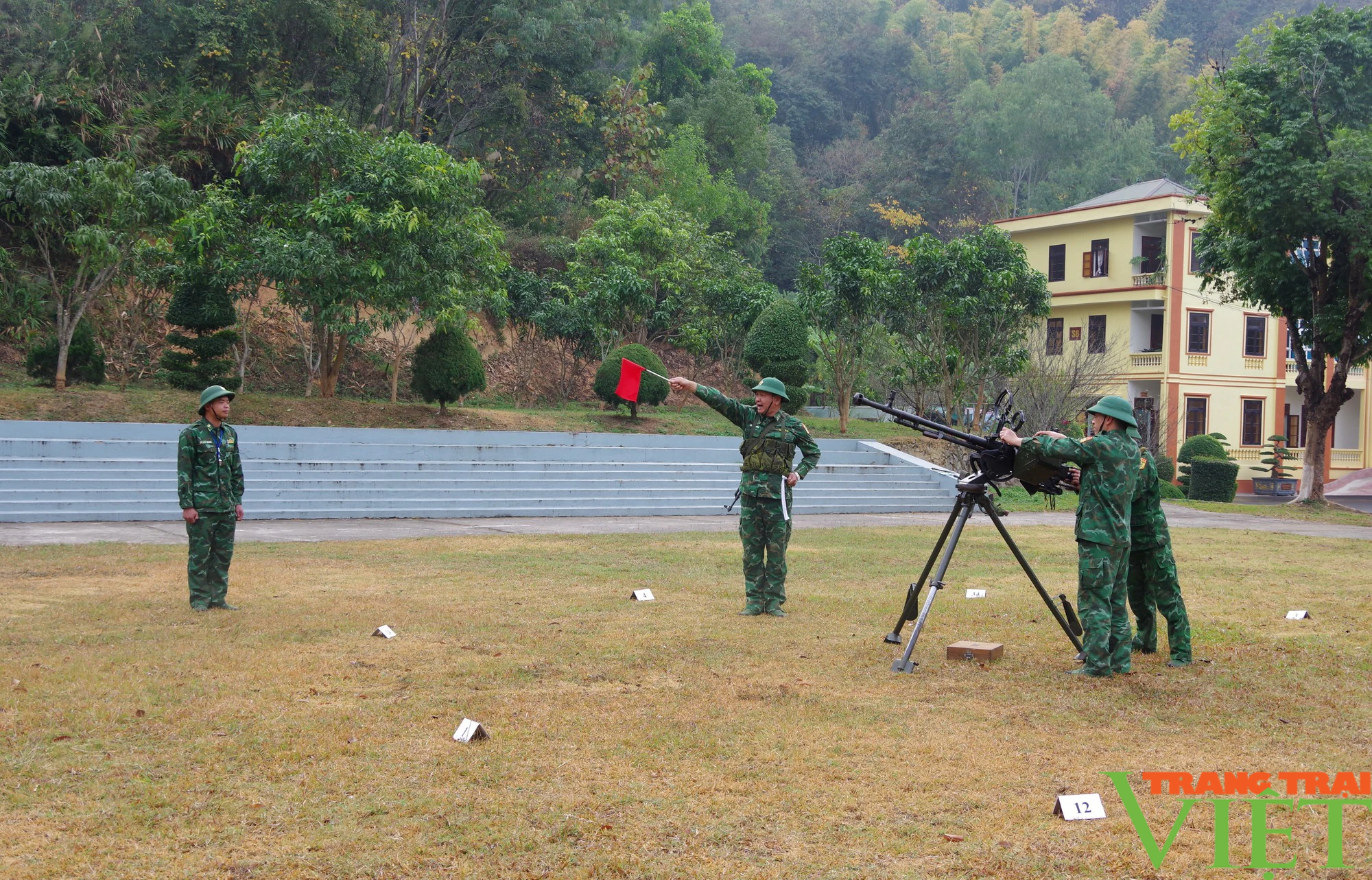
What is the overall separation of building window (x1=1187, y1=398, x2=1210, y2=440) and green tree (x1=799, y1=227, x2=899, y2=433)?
15674mm

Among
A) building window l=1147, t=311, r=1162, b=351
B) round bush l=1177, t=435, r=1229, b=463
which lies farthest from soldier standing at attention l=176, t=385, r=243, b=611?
building window l=1147, t=311, r=1162, b=351

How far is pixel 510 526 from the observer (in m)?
16.9

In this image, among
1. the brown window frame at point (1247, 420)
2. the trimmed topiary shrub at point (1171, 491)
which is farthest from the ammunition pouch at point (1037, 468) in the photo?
the brown window frame at point (1247, 420)

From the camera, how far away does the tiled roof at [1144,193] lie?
39500mm

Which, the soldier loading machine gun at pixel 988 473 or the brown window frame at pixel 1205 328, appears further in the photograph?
the brown window frame at pixel 1205 328

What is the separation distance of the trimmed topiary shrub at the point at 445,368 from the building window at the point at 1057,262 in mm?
24987

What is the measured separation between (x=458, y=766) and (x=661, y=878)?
1.47 m

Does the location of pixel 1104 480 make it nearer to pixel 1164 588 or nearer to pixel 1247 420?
pixel 1164 588

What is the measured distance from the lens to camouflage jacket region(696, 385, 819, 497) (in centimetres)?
923

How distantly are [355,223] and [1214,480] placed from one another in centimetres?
2011

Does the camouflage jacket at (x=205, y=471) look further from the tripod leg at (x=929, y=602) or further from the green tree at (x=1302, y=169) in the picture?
the green tree at (x=1302, y=169)

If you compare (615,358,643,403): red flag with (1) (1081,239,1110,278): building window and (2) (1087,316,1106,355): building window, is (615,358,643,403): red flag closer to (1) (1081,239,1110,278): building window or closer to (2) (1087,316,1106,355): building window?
(2) (1087,316,1106,355): building window

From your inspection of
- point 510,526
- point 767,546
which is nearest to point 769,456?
point 767,546

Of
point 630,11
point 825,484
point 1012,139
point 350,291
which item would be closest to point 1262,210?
point 825,484
